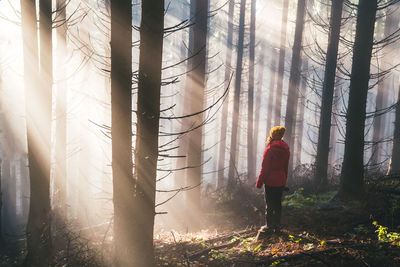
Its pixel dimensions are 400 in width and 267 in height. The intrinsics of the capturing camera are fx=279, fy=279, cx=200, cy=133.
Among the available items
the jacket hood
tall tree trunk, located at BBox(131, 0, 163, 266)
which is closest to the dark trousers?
the jacket hood

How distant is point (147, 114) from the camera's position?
3.72m

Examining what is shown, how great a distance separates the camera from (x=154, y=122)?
377 centimetres

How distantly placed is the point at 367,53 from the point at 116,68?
21.4ft

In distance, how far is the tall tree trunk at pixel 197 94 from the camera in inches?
315

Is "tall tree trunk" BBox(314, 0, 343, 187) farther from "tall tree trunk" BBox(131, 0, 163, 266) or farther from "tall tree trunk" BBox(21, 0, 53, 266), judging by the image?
"tall tree trunk" BBox(21, 0, 53, 266)

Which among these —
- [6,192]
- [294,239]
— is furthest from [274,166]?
[6,192]

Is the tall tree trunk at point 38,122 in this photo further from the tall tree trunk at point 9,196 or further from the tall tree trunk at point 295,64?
the tall tree trunk at point 9,196

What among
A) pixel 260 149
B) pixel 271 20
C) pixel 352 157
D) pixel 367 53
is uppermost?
pixel 271 20

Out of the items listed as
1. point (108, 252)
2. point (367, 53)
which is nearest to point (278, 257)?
point (108, 252)

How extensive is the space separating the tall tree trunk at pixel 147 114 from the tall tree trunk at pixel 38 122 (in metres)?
3.38

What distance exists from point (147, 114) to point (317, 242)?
358 cm

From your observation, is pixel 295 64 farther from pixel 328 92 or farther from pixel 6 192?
pixel 6 192

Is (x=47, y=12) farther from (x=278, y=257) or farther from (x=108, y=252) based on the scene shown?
(x=278, y=257)

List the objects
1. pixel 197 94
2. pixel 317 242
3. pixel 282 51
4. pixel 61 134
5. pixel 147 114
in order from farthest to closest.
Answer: pixel 282 51
pixel 61 134
pixel 197 94
pixel 317 242
pixel 147 114
